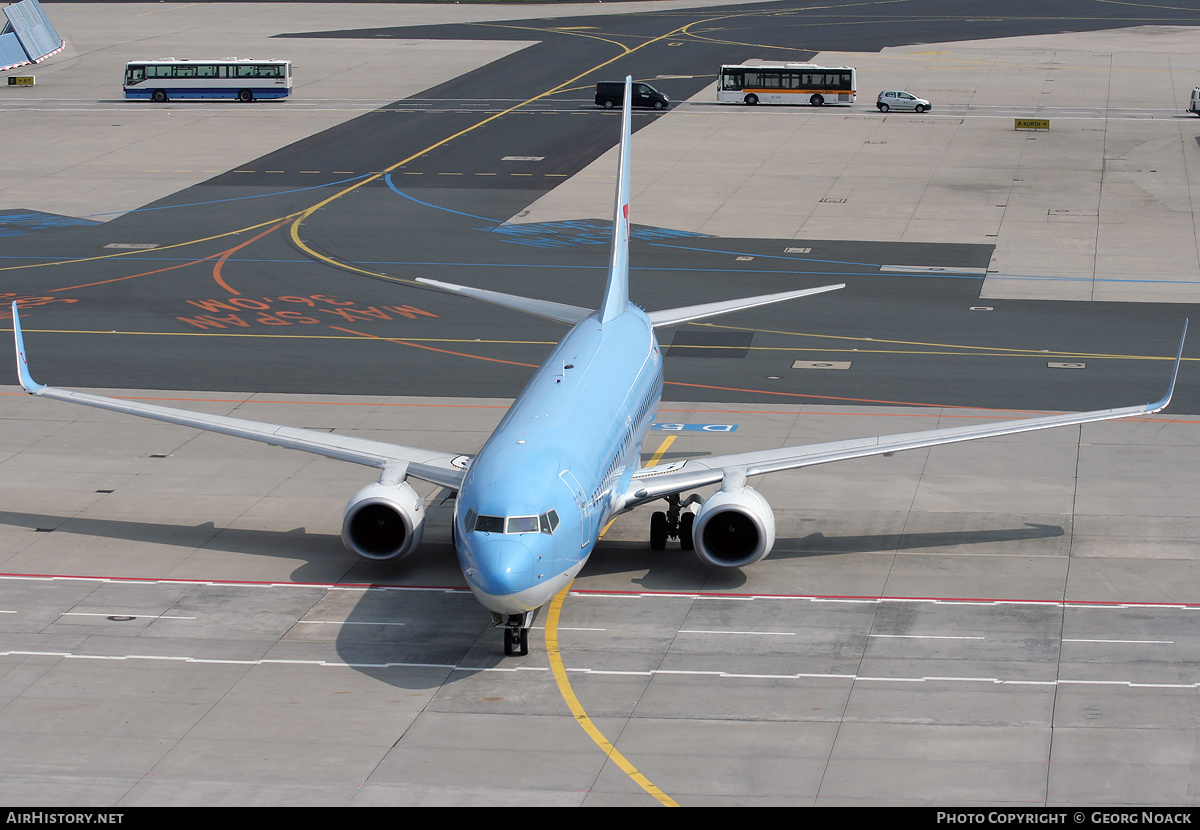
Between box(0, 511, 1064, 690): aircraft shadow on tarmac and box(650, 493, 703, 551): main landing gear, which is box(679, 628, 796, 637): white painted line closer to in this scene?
box(0, 511, 1064, 690): aircraft shadow on tarmac

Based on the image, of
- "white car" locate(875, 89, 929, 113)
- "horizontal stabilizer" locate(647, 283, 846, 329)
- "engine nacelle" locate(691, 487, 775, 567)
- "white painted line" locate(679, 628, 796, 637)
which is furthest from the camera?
"white car" locate(875, 89, 929, 113)

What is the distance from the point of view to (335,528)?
3919 centimetres

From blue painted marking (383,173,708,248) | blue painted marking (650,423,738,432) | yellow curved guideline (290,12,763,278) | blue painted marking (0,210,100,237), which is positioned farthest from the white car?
blue painted marking (650,423,738,432)

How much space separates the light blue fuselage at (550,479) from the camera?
29281 millimetres

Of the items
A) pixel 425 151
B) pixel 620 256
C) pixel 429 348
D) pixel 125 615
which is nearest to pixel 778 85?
pixel 425 151

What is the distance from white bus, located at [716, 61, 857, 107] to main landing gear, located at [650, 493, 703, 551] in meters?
76.3

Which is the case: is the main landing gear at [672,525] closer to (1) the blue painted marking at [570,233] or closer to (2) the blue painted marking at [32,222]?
(1) the blue painted marking at [570,233]

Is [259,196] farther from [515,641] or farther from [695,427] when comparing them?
[515,641]

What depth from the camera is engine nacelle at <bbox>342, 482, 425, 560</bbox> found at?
1361 inches

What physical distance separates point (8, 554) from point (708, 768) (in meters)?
20.6

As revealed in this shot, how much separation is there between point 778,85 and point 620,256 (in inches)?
2762

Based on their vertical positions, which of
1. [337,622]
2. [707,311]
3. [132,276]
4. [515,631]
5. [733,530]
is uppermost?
[707,311]

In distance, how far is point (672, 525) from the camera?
37438mm

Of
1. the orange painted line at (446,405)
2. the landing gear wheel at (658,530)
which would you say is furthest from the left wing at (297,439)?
the orange painted line at (446,405)
